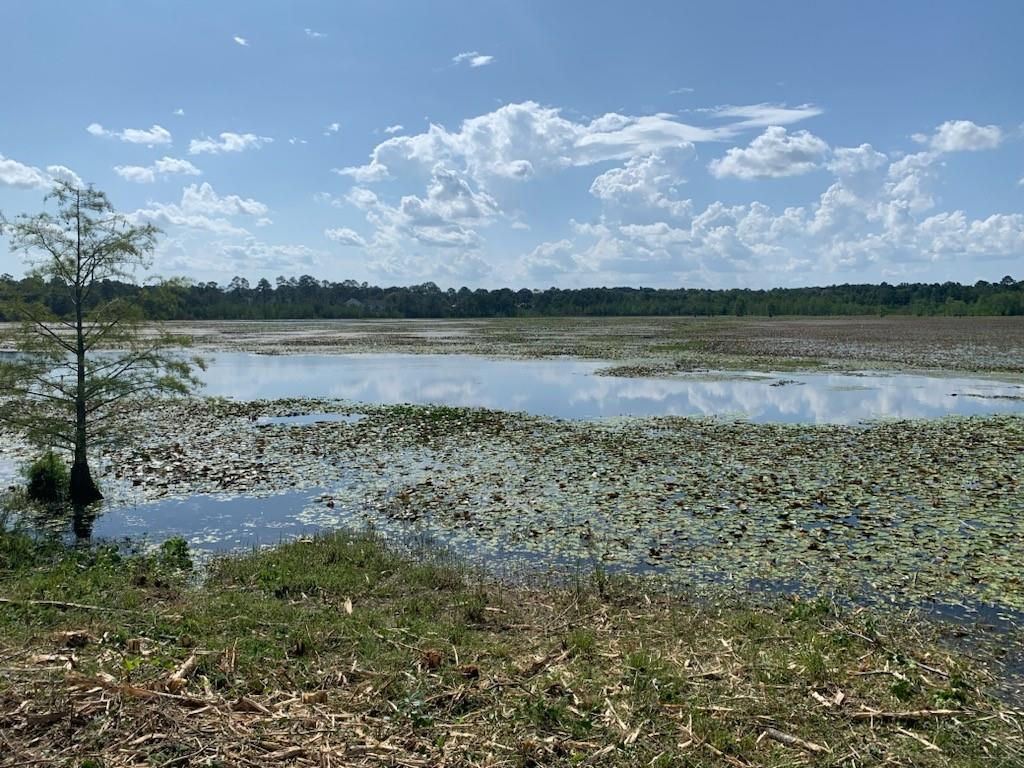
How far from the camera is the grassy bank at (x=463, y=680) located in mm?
4980

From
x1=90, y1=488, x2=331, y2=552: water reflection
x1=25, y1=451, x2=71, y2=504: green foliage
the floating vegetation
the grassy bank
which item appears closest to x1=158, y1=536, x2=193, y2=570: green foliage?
x1=90, y1=488, x2=331, y2=552: water reflection

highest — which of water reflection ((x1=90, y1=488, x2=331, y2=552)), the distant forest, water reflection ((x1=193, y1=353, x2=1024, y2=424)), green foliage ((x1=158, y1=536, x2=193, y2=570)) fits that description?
the distant forest

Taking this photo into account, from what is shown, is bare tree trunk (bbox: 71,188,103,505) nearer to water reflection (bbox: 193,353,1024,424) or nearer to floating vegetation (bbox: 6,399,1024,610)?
floating vegetation (bbox: 6,399,1024,610)

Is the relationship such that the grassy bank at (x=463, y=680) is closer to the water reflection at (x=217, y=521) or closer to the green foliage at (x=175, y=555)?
the green foliage at (x=175, y=555)

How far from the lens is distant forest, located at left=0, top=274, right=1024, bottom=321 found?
124 metres

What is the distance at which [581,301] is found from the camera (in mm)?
160125

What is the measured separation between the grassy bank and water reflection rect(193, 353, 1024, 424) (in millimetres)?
15027

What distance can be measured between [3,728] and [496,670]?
12.0 feet

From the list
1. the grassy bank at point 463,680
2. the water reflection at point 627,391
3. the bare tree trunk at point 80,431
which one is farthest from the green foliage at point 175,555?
the water reflection at point 627,391

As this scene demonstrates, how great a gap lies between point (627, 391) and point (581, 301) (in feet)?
438

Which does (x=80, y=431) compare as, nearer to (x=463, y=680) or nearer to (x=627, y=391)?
(x=463, y=680)

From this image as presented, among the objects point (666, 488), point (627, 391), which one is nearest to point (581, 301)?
point (627, 391)

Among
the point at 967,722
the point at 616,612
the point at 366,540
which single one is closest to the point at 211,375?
the point at 366,540

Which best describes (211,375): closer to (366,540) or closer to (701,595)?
(366,540)
